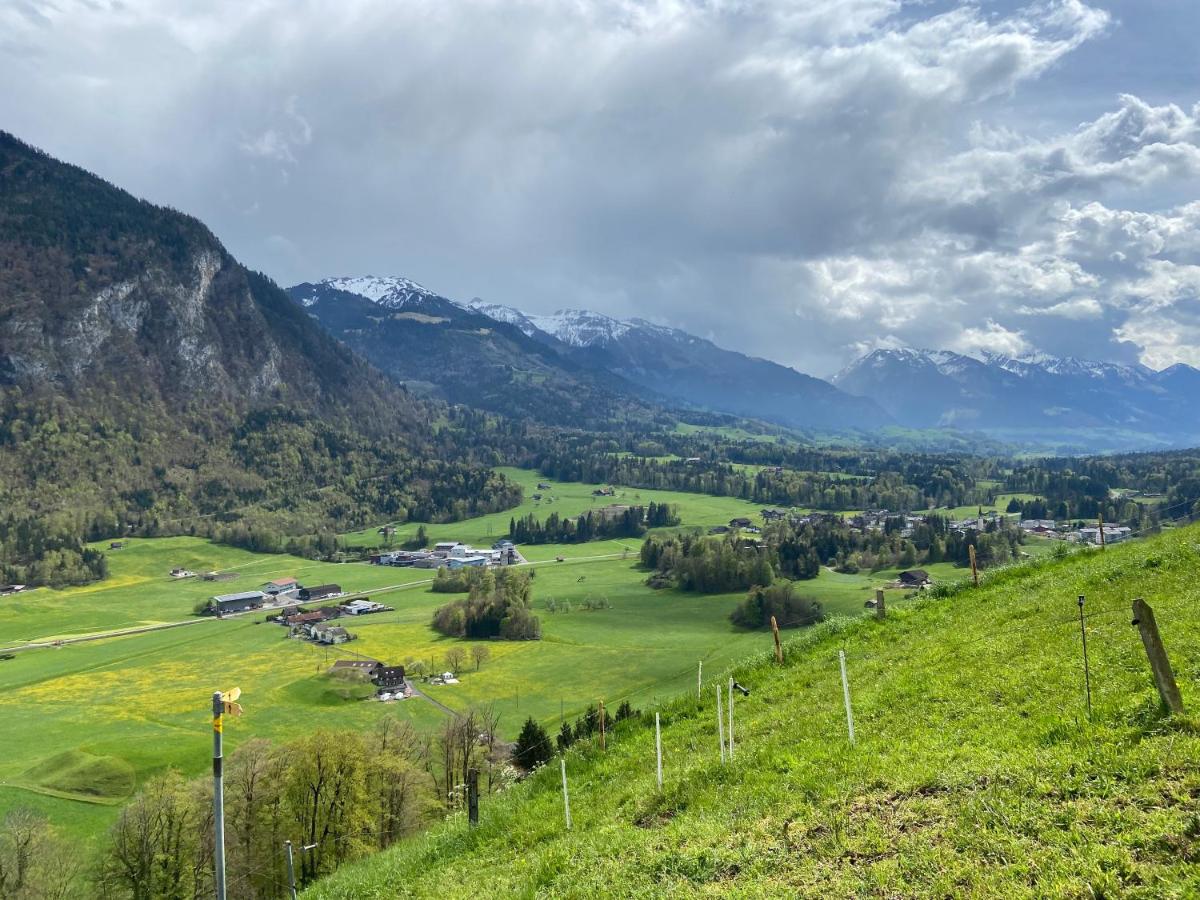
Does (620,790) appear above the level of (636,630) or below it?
above

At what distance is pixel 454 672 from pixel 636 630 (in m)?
37.9

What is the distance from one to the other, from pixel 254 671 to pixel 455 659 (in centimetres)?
3534

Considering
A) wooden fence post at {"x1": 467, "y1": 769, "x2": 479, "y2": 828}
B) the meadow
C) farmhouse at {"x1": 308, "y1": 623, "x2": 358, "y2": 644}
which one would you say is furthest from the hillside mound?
wooden fence post at {"x1": 467, "y1": 769, "x2": 479, "y2": 828}

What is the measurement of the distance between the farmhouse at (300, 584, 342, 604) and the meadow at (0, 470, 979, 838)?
15.2 meters

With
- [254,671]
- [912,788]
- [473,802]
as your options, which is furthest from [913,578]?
[912,788]

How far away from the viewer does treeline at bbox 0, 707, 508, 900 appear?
49188mm

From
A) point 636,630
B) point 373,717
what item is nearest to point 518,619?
point 636,630

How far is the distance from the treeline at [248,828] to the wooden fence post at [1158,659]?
46.2 metres

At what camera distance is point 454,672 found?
115m

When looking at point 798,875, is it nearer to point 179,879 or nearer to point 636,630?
point 179,879

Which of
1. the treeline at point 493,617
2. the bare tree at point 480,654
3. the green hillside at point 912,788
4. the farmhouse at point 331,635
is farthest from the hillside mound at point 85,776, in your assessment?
the treeline at point 493,617

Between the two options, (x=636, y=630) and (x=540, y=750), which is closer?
(x=540, y=750)

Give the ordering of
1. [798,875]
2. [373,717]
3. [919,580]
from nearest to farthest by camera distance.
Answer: [798,875] < [373,717] < [919,580]

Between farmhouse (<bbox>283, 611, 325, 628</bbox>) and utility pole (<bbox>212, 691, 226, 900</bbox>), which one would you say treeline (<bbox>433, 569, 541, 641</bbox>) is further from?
utility pole (<bbox>212, 691, 226, 900</bbox>)
